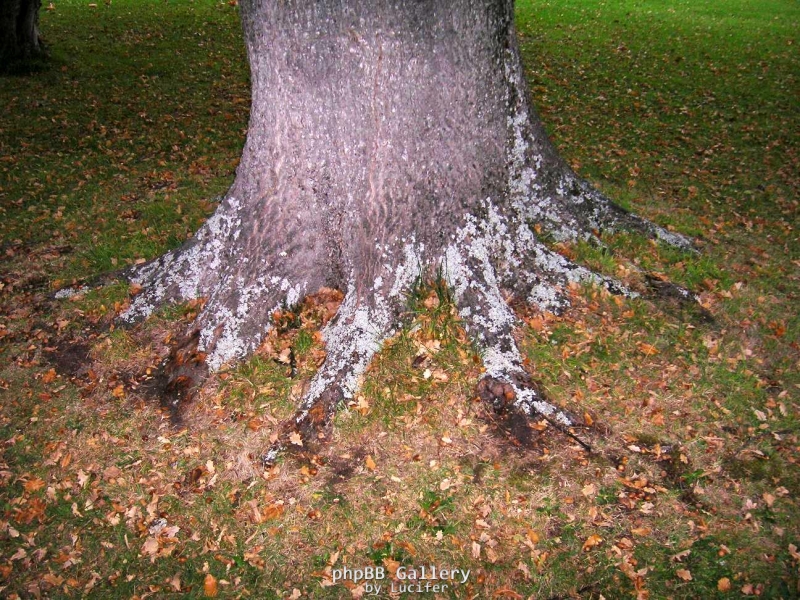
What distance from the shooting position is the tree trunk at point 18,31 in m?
10.8

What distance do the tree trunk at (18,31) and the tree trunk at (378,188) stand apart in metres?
9.17

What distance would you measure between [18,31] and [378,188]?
10.7 metres

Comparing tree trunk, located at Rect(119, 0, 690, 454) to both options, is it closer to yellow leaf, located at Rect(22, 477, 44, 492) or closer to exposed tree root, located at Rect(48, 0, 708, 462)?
exposed tree root, located at Rect(48, 0, 708, 462)

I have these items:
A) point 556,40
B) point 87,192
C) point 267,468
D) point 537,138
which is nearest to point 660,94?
point 556,40

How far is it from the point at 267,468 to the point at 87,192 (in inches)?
198

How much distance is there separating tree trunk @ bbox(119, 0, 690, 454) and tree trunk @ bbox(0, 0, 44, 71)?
917cm

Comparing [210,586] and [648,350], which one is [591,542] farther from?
[210,586]

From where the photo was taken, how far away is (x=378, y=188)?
3.96m

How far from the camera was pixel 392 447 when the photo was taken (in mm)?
3771

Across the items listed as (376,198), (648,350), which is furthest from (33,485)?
(648,350)

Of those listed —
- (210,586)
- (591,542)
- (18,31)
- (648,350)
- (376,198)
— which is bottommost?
(210,586)

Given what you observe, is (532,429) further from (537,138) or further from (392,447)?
(537,138)

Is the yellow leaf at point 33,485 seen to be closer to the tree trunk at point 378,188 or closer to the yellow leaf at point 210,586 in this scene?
the tree trunk at point 378,188

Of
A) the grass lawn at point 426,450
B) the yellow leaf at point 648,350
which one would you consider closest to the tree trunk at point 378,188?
the grass lawn at point 426,450
